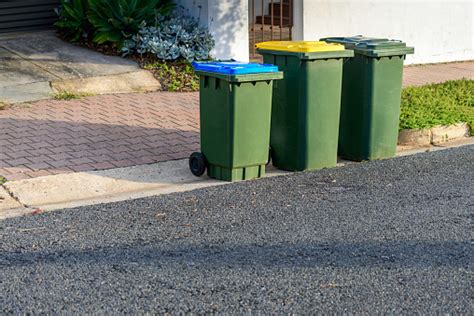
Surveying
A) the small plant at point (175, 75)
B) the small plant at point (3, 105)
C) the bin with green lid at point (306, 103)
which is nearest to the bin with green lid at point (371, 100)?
the bin with green lid at point (306, 103)

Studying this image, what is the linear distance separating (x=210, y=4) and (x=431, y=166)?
541cm

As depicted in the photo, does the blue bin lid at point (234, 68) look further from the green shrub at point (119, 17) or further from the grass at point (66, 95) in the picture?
the green shrub at point (119, 17)

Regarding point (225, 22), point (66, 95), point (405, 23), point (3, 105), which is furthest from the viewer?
point (405, 23)

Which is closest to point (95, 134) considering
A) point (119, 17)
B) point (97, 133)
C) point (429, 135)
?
point (97, 133)

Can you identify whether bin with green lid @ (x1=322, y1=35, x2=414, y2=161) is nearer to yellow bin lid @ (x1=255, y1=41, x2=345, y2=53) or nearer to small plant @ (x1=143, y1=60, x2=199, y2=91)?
yellow bin lid @ (x1=255, y1=41, x2=345, y2=53)

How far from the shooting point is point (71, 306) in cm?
517

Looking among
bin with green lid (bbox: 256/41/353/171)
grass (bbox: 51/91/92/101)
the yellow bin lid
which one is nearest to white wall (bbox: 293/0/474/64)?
grass (bbox: 51/91/92/101)

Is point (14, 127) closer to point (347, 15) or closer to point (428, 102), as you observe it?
point (428, 102)

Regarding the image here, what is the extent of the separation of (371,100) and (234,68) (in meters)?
1.66

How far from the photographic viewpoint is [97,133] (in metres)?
9.68

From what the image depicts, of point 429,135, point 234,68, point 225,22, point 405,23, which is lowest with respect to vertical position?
point 429,135

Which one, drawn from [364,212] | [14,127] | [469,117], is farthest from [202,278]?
[469,117]

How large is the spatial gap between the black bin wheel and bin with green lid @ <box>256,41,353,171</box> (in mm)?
784

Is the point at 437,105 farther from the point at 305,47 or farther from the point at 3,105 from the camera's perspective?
the point at 3,105
